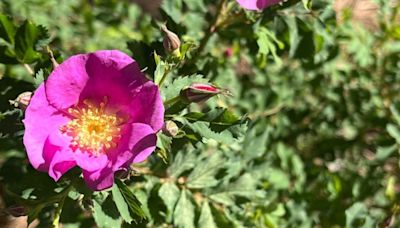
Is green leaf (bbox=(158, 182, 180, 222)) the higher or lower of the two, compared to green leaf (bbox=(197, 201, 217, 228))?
higher

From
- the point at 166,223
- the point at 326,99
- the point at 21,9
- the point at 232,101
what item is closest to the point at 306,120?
the point at 326,99

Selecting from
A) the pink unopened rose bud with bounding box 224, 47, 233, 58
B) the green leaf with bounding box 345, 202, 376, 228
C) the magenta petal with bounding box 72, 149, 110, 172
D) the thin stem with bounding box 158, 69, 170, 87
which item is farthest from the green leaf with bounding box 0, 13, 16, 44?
the green leaf with bounding box 345, 202, 376, 228

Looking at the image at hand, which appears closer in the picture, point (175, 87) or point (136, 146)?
point (136, 146)

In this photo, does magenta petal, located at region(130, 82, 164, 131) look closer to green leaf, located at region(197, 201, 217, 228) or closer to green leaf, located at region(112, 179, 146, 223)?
green leaf, located at region(112, 179, 146, 223)

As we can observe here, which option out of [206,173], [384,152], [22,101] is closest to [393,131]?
[384,152]

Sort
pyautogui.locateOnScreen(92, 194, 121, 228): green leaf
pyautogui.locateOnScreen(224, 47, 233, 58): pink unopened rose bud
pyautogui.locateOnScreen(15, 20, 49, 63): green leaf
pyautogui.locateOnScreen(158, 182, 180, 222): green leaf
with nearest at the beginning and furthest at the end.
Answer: pyautogui.locateOnScreen(92, 194, 121, 228): green leaf, pyautogui.locateOnScreen(15, 20, 49, 63): green leaf, pyautogui.locateOnScreen(158, 182, 180, 222): green leaf, pyautogui.locateOnScreen(224, 47, 233, 58): pink unopened rose bud

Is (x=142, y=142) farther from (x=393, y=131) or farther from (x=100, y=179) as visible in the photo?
(x=393, y=131)

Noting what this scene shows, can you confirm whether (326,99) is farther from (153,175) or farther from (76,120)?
(76,120)
